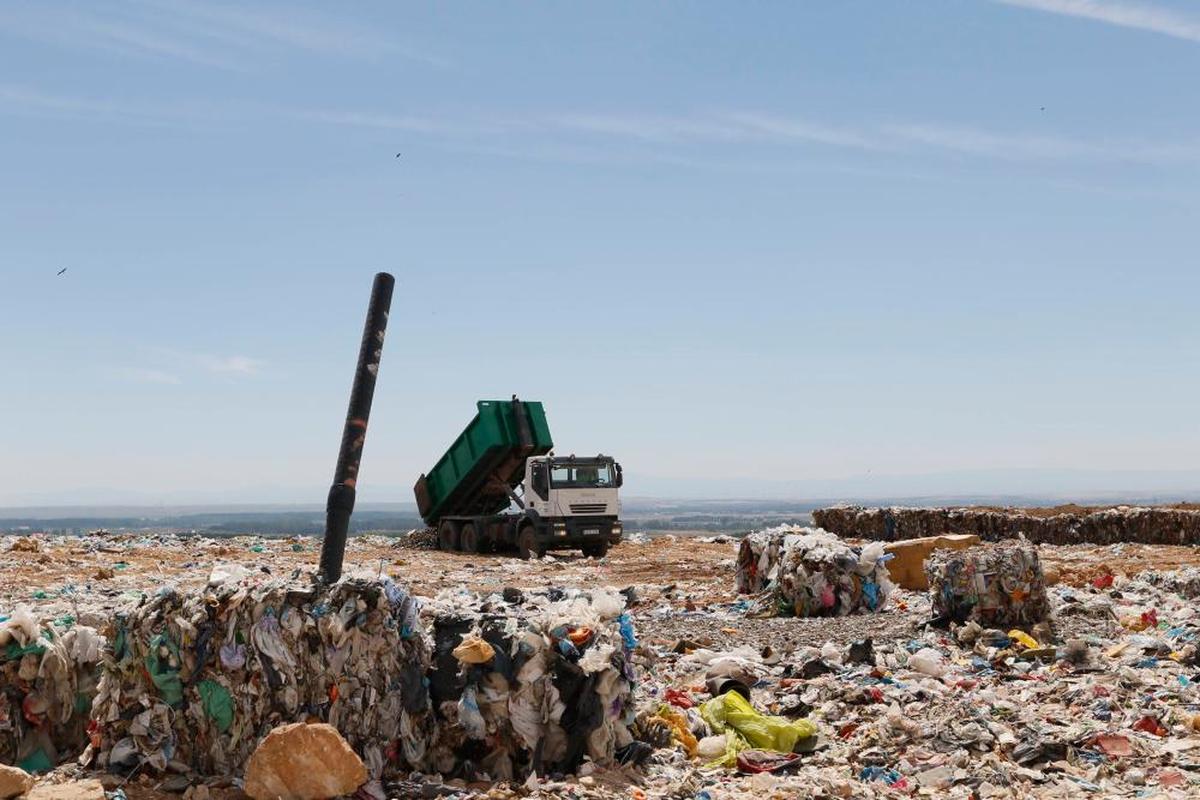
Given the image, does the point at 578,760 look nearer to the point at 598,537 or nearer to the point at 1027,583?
the point at 1027,583

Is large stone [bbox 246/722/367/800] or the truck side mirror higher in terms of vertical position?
the truck side mirror

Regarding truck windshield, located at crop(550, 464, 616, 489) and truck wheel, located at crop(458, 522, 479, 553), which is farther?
truck wheel, located at crop(458, 522, 479, 553)

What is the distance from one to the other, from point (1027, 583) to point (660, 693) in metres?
4.04

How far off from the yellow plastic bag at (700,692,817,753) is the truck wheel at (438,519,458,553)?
15218 millimetres

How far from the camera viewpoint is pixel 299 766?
4.73 m

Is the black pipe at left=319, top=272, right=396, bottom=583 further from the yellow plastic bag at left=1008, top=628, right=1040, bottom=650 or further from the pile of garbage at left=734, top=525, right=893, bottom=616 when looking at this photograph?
the pile of garbage at left=734, top=525, right=893, bottom=616

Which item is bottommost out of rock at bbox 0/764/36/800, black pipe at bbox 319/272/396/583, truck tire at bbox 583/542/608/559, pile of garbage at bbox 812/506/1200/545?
rock at bbox 0/764/36/800

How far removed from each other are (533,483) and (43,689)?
13602 millimetres

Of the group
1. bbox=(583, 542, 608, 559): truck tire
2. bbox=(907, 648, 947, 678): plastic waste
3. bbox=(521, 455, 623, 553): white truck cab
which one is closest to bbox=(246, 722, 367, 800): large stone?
bbox=(907, 648, 947, 678): plastic waste

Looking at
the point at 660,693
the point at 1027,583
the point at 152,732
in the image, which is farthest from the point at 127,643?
the point at 1027,583

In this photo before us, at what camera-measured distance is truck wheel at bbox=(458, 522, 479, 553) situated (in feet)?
67.9

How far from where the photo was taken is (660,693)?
703 cm

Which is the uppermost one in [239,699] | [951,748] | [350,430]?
[350,430]

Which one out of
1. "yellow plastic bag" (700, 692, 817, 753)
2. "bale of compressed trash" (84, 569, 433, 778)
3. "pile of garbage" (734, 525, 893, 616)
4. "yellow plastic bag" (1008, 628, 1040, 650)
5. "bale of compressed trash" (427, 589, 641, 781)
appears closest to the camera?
"bale of compressed trash" (84, 569, 433, 778)
